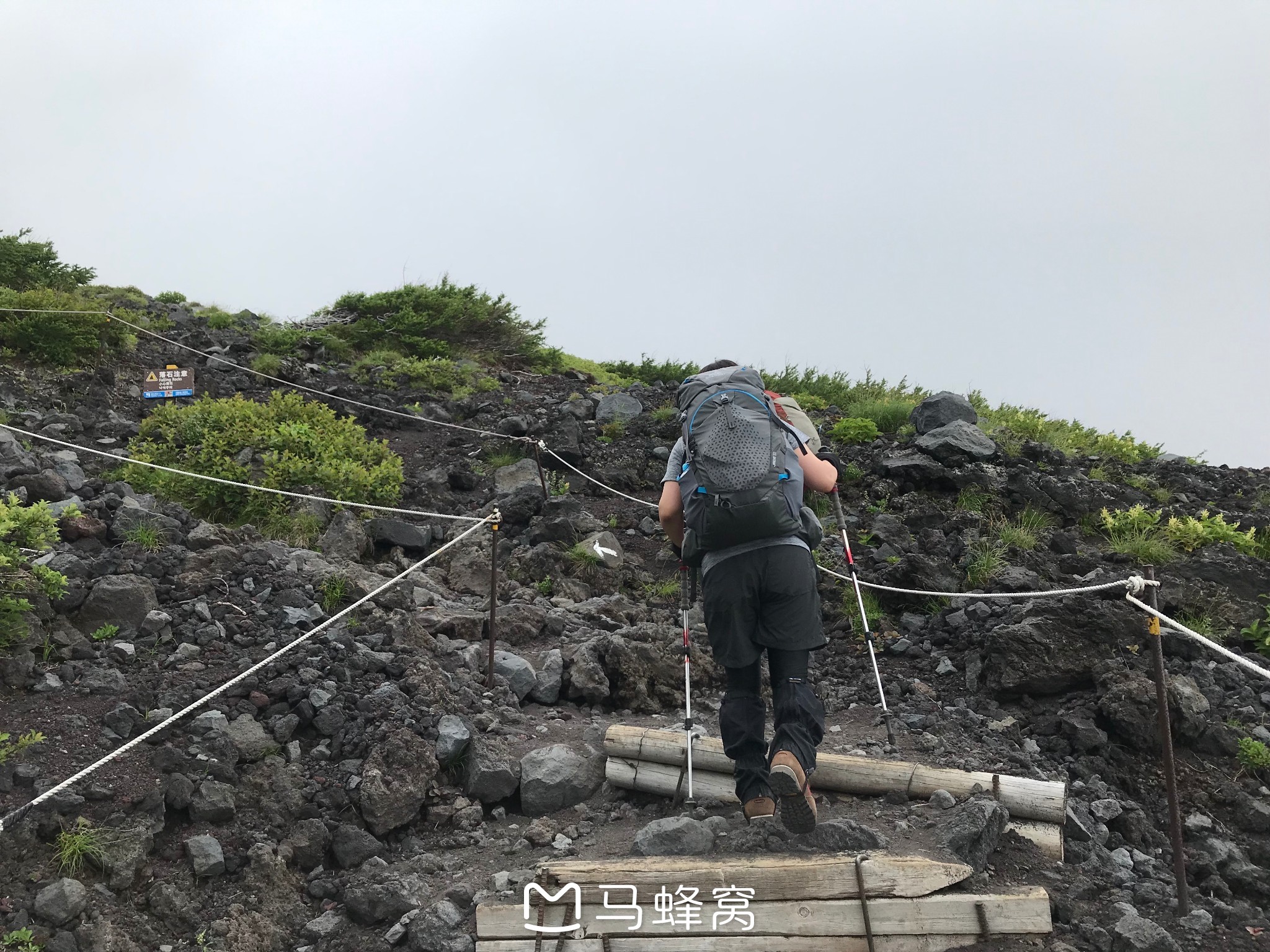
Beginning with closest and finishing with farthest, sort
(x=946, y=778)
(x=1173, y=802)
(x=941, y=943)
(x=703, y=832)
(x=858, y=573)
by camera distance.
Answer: (x=941, y=943) → (x=1173, y=802) → (x=703, y=832) → (x=946, y=778) → (x=858, y=573)

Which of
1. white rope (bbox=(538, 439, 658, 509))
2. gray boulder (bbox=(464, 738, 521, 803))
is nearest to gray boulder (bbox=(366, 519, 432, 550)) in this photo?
white rope (bbox=(538, 439, 658, 509))

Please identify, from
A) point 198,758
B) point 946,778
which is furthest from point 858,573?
point 198,758

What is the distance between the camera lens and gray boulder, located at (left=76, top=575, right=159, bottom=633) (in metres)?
6.21

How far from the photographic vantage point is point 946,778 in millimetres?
5020

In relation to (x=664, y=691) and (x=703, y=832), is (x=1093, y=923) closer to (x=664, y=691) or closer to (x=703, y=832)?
(x=703, y=832)

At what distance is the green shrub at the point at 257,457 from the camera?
958 centimetres

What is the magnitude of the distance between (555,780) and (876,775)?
6.25ft

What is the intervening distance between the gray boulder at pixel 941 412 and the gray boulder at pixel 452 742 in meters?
9.28

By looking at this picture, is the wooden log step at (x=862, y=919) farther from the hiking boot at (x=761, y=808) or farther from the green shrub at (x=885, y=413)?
the green shrub at (x=885, y=413)

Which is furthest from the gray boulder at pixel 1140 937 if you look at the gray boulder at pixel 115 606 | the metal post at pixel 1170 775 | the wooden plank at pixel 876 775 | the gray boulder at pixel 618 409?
the gray boulder at pixel 618 409

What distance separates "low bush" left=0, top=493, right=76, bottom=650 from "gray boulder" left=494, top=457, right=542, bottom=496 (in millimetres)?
6022

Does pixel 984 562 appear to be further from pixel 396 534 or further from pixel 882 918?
pixel 396 534

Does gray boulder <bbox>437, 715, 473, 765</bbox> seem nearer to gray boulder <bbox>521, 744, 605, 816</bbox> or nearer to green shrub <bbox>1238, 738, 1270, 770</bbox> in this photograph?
gray boulder <bbox>521, 744, 605, 816</bbox>

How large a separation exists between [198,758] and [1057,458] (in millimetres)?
11300
